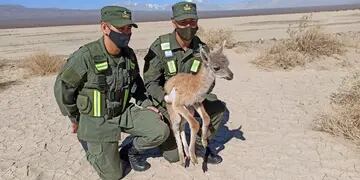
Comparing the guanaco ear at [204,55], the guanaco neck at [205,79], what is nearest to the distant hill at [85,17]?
the guanaco neck at [205,79]

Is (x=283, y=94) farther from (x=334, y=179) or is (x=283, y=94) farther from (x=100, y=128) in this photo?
(x=100, y=128)

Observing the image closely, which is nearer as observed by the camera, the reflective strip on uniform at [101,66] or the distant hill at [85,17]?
the reflective strip on uniform at [101,66]

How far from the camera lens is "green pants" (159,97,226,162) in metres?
5.84

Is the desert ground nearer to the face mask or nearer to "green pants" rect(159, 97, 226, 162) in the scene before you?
"green pants" rect(159, 97, 226, 162)

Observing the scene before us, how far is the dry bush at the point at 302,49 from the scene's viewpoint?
37.6ft

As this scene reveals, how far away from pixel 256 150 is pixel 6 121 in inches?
167

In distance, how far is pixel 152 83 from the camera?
5.71 metres

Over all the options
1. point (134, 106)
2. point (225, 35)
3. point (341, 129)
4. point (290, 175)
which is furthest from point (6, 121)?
point (225, 35)

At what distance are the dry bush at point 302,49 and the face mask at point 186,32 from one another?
244 inches

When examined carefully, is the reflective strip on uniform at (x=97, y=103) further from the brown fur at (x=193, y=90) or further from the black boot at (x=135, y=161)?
the brown fur at (x=193, y=90)

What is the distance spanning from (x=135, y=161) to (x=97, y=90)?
1.08m

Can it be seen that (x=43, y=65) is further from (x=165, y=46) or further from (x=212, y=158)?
(x=212, y=158)

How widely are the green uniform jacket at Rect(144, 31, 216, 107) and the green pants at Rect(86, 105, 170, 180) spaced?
0.32 metres

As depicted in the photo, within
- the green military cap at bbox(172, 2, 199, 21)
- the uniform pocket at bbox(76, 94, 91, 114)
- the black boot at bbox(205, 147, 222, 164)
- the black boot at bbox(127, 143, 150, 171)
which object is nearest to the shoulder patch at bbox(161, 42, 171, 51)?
the green military cap at bbox(172, 2, 199, 21)
